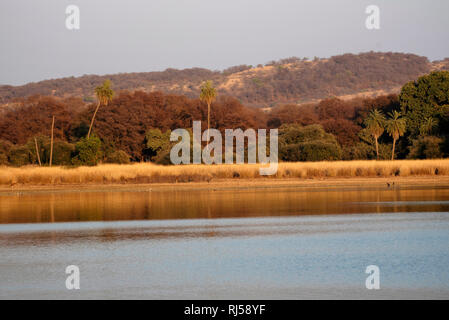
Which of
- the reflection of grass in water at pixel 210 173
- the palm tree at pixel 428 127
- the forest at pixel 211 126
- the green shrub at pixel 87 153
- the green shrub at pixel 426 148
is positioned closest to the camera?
the reflection of grass in water at pixel 210 173

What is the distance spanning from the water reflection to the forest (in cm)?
1669

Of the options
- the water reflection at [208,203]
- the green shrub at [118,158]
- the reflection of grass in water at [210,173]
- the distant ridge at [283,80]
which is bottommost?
the water reflection at [208,203]

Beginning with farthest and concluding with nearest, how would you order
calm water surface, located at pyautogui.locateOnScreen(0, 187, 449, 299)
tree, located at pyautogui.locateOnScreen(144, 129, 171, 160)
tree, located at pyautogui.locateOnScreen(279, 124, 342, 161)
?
tree, located at pyautogui.locateOnScreen(144, 129, 171, 160) → tree, located at pyautogui.locateOnScreen(279, 124, 342, 161) → calm water surface, located at pyautogui.locateOnScreen(0, 187, 449, 299)

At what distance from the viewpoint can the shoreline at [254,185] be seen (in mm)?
38438

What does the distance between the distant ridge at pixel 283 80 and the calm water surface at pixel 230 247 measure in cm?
10289

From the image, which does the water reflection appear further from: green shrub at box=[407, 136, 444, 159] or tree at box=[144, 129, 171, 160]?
tree at box=[144, 129, 171, 160]

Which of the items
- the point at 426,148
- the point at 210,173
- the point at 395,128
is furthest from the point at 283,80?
the point at 210,173

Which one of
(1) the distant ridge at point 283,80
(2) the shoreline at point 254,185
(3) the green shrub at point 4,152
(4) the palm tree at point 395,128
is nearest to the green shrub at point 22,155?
(3) the green shrub at point 4,152

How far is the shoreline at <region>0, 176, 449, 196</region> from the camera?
3844 centimetres

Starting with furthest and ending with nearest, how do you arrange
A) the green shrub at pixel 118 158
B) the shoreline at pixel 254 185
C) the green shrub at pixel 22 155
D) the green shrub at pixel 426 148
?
the green shrub at pixel 22 155, the green shrub at pixel 118 158, the green shrub at pixel 426 148, the shoreline at pixel 254 185

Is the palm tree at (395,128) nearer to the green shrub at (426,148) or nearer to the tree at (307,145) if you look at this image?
the green shrub at (426,148)

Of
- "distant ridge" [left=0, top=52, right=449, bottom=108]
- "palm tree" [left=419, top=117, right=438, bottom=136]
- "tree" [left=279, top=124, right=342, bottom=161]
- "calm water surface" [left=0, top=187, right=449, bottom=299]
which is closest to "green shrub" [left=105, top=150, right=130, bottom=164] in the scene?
"tree" [left=279, top=124, right=342, bottom=161]
